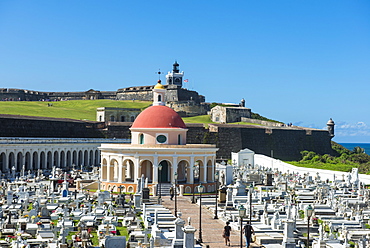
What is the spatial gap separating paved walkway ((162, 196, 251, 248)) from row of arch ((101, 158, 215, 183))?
3648mm

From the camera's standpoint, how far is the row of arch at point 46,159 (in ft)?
168

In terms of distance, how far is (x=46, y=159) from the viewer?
184 ft

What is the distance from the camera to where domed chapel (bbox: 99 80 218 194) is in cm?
3908

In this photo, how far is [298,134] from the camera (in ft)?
267

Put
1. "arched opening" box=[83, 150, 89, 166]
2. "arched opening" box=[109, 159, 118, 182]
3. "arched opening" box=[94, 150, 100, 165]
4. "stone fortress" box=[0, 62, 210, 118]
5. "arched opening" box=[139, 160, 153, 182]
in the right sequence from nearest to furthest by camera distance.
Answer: "arched opening" box=[139, 160, 153, 182], "arched opening" box=[109, 159, 118, 182], "arched opening" box=[83, 150, 89, 166], "arched opening" box=[94, 150, 100, 165], "stone fortress" box=[0, 62, 210, 118]

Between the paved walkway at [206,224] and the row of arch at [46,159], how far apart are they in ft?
66.6

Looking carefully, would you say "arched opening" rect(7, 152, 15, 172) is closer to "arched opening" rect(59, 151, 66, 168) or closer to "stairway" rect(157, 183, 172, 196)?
"arched opening" rect(59, 151, 66, 168)

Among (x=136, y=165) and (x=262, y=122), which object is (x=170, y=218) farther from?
(x=262, y=122)

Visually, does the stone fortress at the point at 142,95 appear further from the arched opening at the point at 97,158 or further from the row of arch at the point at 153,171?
the row of arch at the point at 153,171

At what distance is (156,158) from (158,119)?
130 inches

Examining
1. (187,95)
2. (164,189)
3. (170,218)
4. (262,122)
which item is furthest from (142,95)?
Answer: (170,218)

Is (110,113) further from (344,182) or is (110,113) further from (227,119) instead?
(344,182)

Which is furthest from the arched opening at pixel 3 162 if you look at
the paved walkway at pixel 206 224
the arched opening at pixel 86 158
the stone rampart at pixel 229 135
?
the paved walkway at pixel 206 224

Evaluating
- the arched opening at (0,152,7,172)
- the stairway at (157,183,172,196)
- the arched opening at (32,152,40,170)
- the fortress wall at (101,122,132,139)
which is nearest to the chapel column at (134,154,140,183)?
the stairway at (157,183,172,196)
